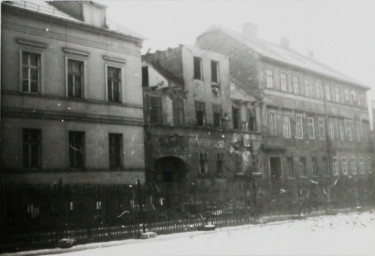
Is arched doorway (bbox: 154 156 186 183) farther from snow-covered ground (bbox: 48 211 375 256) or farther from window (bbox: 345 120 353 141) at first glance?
window (bbox: 345 120 353 141)

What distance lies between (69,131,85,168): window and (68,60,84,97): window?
6.49 feet

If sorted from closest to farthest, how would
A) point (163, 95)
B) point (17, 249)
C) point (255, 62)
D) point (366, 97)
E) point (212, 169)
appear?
point (17, 249)
point (163, 95)
point (212, 169)
point (255, 62)
point (366, 97)

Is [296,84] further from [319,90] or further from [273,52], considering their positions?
[319,90]

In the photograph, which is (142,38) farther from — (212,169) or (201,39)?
(201,39)

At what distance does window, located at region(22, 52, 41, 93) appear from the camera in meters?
20.7

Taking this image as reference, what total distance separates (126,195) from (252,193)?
24.2 feet

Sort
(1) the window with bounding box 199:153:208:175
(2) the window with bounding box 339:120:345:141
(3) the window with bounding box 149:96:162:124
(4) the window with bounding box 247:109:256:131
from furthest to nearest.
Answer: (2) the window with bounding box 339:120:345:141 < (4) the window with bounding box 247:109:256:131 < (1) the window with bounding box 199:153:208:175 < (3) the window with bounding box 149:96:162:124

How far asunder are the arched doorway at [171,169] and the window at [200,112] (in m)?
3.59

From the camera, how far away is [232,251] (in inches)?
474

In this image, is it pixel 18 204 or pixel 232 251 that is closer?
pixel 232 251

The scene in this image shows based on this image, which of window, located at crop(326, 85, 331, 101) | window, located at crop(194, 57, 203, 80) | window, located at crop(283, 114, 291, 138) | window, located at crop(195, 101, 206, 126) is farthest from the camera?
window, located at crop(326, 85, 331, 101)

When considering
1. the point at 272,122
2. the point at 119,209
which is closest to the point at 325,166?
the point at 272,122

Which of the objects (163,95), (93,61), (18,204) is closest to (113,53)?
(93,61)

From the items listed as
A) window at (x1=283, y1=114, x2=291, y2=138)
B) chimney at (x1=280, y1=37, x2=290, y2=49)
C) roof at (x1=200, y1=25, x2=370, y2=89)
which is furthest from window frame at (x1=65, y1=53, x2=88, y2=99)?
chimney at (x1=280, y1=37, x2=290, y2=49)
